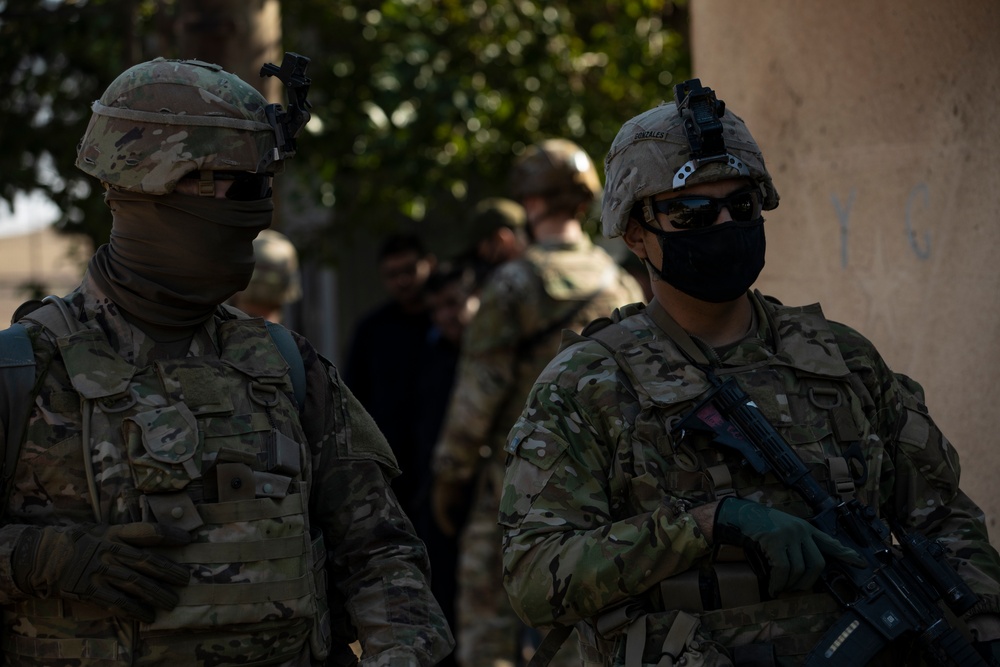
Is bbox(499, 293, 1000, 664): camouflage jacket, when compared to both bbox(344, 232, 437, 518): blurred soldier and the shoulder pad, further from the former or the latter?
bbox(344, 232, 437, 518): blurred soldier

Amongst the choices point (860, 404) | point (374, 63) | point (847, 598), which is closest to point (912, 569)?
point (847, 598)

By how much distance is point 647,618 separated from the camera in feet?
9.55

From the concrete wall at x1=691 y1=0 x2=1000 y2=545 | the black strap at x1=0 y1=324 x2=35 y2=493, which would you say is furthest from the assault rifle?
the concrete wall at x1=691 y1=0 x2=1000 y2=545

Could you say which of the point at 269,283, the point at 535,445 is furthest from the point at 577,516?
the point at 269,283

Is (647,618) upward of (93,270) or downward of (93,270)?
downward

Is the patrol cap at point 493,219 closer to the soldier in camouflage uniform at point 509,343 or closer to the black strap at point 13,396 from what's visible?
the soldier in camouflage uniform at point 509,343

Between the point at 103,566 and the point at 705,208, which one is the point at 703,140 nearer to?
the point at 705,208

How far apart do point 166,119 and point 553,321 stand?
3.14 metres

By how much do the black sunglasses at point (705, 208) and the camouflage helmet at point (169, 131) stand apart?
83cm

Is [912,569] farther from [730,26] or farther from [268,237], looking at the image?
[268,237]

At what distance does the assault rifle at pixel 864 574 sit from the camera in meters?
2.85

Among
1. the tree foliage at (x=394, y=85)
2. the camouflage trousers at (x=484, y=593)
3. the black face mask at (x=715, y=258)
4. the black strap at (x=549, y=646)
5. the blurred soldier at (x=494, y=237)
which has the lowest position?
the camouflage trousers at (x=484, y=593)

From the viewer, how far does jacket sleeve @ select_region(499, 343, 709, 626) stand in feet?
9.37

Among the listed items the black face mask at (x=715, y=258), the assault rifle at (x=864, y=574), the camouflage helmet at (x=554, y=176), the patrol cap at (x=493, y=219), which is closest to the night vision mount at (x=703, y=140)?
the black face mask at (x=715, y=258)
